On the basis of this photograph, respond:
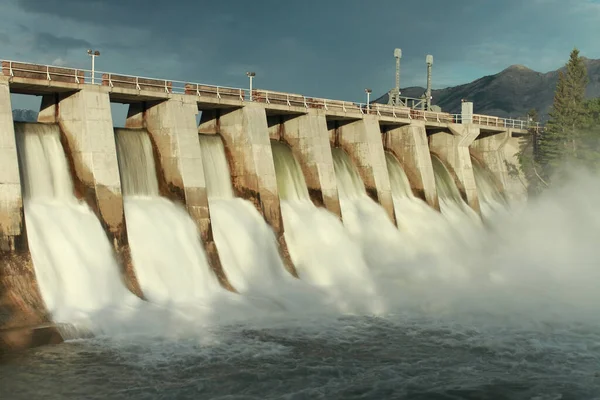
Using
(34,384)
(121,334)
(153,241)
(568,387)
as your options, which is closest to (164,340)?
(121,334)

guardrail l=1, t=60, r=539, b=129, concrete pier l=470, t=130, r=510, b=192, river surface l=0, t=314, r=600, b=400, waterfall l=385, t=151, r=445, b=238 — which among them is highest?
guardrail l=1, t=60, r=539, b=129

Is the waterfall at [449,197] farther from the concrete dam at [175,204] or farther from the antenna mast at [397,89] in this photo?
the antenna mast at [397,89]

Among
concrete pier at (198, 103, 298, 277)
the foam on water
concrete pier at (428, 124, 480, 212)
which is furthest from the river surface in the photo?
concrete pier at (428, 124, 480, 212)

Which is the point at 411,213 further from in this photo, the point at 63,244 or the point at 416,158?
the point at 63,244

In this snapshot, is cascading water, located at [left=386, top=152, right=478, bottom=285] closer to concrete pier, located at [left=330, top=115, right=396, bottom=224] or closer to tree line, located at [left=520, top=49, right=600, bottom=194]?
concrete pier, located at [left=330, top=115, right=396, bottom=224]

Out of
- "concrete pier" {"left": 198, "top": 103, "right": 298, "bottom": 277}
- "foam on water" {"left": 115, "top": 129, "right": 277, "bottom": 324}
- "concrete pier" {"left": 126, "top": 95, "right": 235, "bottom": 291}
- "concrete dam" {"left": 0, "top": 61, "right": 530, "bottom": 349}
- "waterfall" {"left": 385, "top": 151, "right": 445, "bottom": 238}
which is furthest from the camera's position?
"waterfall" {"left": 385, "top": 151, "right": 445, "bottom": 238}

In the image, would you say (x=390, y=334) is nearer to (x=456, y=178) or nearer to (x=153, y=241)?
(x=153, y=241)

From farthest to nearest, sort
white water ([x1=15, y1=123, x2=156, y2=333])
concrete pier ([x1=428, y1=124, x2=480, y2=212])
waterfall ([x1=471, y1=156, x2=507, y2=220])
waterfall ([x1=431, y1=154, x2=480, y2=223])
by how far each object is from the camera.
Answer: waterfall ([x1=471, y1=156, x2=507, y2=220]), concrete pier ([x1=428, y1=124, x2=480, y2=212]), waterfall ([x1=431, y1=154, x2=480, y2=223]), white water ([x1=15, y1=123, x2=156, y2=333])

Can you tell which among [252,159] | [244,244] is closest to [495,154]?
[252,159]
